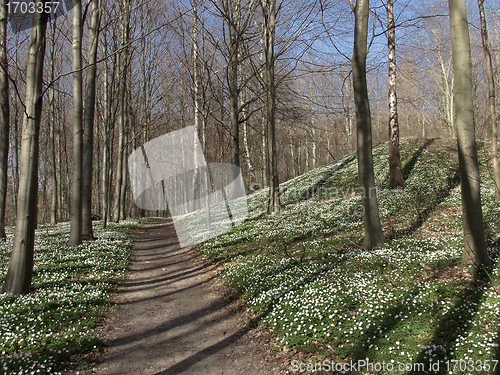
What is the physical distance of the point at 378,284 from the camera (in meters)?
6.81

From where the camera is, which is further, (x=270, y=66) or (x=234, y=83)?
(x=234, y=83)

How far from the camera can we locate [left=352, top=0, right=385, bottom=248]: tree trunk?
906cm

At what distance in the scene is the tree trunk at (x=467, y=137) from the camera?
6727 mm

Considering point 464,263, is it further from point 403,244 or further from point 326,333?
point 326,333

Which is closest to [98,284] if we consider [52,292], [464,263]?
[52,292]

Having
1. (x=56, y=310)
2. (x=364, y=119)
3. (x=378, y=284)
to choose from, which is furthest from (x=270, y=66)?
(x=56, y=310)

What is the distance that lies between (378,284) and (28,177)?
27.3ft

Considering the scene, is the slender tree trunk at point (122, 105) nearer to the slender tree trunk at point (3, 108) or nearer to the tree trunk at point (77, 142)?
the slender tree trunk at point (3, 108)

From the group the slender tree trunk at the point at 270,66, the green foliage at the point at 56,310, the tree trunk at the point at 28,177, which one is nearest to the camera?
the green foliage at the point at 56,310

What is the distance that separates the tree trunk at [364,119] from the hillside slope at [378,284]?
0.98m

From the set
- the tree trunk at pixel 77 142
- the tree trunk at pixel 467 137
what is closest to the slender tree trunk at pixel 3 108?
the tree trunk at pixel 77 142

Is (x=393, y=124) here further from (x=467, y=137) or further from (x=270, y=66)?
(x=467, y=137)

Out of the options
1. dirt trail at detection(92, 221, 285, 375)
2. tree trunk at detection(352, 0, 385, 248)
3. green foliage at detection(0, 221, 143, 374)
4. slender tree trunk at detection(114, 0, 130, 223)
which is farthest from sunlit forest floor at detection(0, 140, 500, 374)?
slender tree trunk at detection(114, 0, 130, 223)

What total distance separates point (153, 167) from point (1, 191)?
23.1 metres
